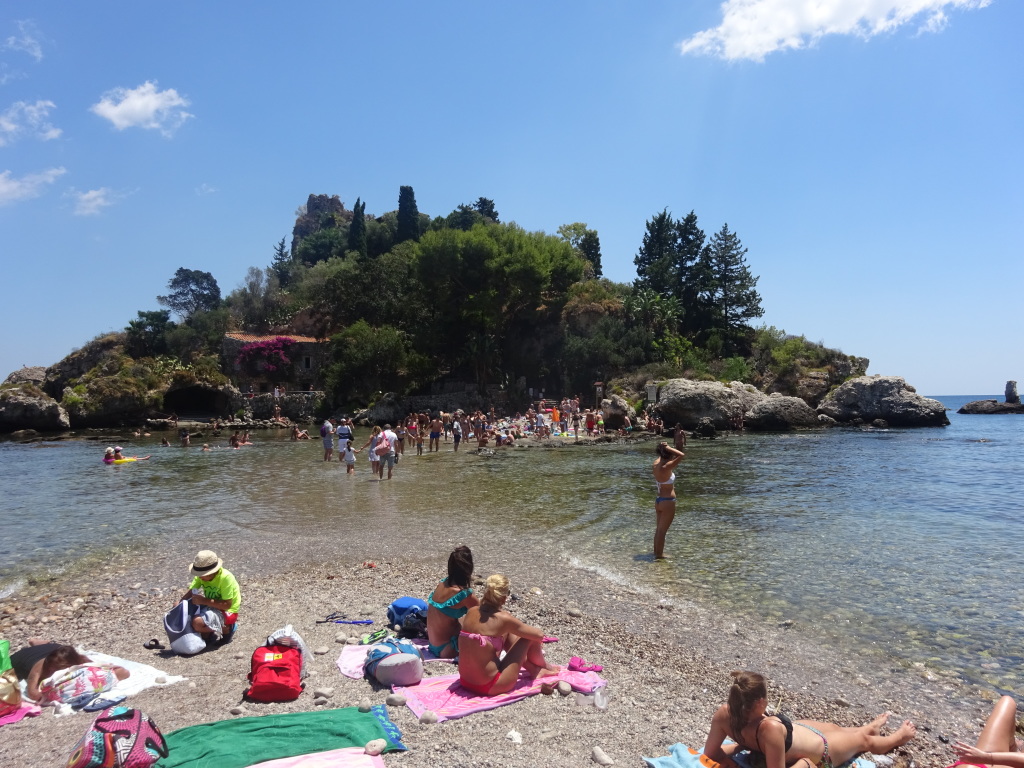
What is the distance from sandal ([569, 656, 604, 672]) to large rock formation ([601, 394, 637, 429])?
30025 mm

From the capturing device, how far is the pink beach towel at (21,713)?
4617 mm

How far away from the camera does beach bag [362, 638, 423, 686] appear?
5117 millimetres

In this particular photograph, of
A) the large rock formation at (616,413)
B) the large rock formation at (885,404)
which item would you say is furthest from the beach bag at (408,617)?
the large rock formation at (885,404)

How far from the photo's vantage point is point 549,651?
235 inches

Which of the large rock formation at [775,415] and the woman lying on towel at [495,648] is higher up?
the large rock formation at [775,415]

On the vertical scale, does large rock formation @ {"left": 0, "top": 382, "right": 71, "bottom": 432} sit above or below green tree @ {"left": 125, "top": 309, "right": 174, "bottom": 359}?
below

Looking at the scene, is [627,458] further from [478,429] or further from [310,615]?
[310,615]

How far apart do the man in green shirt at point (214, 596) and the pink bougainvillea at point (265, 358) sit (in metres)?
46.1

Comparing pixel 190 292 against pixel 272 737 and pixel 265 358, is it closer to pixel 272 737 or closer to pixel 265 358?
pixel 265 358

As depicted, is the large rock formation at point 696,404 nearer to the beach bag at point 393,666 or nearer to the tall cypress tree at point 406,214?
the beach bag at point 393,666

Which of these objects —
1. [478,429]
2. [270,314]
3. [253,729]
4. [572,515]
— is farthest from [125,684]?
[270,314]

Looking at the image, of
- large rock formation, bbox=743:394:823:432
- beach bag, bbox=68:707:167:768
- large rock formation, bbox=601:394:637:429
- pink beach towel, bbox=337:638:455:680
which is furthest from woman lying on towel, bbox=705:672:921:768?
large rock formation, bbox=743:394:823:432

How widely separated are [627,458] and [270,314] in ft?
149

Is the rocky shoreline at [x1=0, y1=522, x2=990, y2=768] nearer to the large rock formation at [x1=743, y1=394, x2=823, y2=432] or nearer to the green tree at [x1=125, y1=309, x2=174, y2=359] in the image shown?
the large rock formation at [x1=743, y1=394, x2=823, y2=432]
